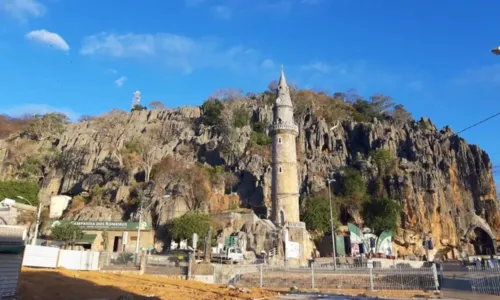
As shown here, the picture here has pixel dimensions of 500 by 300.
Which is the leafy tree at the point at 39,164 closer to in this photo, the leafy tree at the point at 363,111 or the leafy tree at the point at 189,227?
the leafy tree at the point at 189,227

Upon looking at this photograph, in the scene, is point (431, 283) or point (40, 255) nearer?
point (431, 283)

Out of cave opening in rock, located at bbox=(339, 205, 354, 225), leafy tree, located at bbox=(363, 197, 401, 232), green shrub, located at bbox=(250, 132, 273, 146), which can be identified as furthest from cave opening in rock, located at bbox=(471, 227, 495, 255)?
green shrub, located at bbox=(250, 132, 273, 146)

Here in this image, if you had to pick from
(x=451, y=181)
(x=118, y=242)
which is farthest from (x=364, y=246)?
(x=118, y=242)

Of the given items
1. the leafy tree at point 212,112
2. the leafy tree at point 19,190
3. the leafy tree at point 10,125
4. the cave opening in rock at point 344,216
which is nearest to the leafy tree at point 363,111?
the leafy tree at point 212,112

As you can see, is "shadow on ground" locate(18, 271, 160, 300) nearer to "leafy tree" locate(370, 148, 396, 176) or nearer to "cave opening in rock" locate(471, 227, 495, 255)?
"leafy tree" locate(370, 148, 396, 176)

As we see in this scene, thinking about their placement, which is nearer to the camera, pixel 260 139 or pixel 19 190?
pixel 19 190

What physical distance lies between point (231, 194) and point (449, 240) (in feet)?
98.1

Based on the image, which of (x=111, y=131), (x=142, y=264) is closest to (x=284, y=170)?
(x=142, y=264)

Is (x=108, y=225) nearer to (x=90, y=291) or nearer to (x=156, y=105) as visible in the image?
(x=90, y=291)

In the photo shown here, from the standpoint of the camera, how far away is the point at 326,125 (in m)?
67.6

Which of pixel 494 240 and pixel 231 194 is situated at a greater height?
pixel 231 194

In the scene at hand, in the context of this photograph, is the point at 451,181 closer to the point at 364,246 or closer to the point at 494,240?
the point at 494,240

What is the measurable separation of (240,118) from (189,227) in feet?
115

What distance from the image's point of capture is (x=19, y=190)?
53.2 meters
